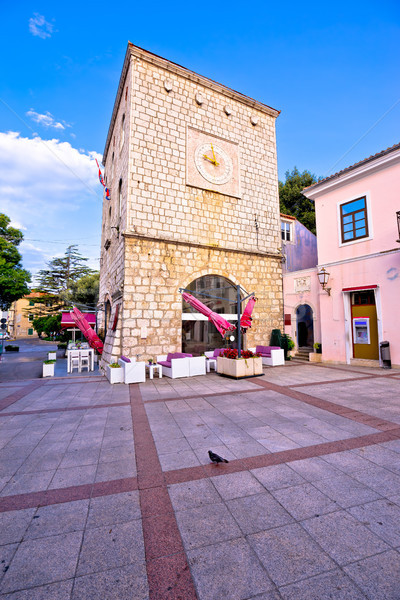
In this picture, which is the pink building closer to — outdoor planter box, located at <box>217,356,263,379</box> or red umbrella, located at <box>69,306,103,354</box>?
outdoor planter box, located at <box>217,356,263,379</box>

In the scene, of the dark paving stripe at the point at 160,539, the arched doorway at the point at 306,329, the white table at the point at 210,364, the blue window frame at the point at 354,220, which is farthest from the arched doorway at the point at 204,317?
the dark paving stripe at the point at 160,539

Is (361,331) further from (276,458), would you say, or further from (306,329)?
(276,458)

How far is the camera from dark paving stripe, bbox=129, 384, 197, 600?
5.82 ft

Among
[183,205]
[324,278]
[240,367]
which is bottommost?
[240,367]

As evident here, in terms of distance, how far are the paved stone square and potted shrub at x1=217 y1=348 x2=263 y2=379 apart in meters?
3.47

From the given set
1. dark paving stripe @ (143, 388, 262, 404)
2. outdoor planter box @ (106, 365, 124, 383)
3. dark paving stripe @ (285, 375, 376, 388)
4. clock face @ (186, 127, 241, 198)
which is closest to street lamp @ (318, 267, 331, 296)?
dark paving stripe @ (285, 375, 376, 388)

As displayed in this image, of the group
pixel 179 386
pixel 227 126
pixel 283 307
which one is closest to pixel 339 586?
pixel 179 386

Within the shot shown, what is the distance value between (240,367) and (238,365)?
0.10 metres

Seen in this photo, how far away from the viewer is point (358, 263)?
11.7 meters

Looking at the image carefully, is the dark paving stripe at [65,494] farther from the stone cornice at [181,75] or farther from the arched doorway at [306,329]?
the arched doorway at [306,329]

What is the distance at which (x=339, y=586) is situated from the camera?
176 centimetres

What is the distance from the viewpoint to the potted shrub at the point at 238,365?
359 inches

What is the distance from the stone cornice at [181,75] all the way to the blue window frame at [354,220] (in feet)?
22.1

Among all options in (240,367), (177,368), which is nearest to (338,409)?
(240,367)
